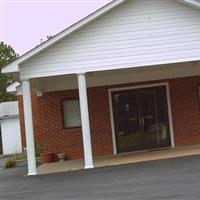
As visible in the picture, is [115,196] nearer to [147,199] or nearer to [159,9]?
[147,199]

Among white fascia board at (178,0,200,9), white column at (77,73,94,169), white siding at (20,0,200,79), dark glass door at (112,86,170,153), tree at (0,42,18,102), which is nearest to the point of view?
white column at (77,73,94,169)

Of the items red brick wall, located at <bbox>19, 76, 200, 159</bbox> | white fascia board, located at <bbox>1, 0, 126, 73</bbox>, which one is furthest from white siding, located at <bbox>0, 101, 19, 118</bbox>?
white fascia board, located at <bbox>1, 0, 126, 73</bbox>

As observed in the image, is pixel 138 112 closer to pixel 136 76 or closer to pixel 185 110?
pixel 136 76

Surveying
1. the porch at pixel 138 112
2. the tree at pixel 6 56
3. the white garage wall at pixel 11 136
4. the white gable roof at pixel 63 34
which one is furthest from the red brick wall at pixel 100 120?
the tree at pixel 6 56

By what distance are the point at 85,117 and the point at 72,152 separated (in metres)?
5.55

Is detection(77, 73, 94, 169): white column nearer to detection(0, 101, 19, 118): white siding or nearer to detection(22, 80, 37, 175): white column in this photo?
detection(22, 80, 37, 175): white column

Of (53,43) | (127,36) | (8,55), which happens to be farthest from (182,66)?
(8,55)

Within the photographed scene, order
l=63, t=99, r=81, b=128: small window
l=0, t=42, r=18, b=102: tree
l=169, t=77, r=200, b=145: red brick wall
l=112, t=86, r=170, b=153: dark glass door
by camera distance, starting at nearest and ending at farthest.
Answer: l=112, t=86, r=170, b=153: dark glass door → l=169, t=77, r=200, b=145: red brick wall → l=63, t=99, r=81, b=128: small window → l=0, t=42, r=18, b=102: tree

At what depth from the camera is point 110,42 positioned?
2047 cm

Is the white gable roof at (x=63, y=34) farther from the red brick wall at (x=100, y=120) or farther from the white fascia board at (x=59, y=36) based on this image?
the red brick wall at (x=100, y=120)

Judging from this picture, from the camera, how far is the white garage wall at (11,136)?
49000 mm

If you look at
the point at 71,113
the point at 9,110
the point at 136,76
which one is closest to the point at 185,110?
the point at 136,76

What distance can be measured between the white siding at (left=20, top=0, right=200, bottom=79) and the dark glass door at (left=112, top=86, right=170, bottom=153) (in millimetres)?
4794

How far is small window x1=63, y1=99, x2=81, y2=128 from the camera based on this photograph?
25.6 m
